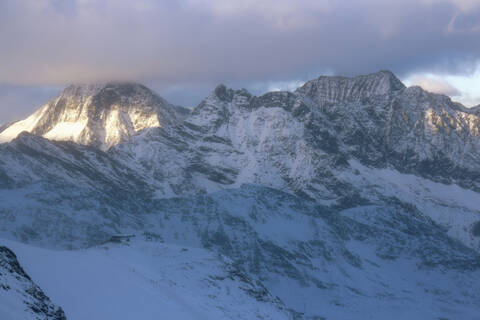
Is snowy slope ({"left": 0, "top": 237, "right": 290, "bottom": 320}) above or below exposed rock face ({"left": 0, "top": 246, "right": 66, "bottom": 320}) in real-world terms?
below

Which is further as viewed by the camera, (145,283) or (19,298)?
(145,283)

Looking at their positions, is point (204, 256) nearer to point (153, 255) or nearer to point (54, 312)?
point (153, 255)

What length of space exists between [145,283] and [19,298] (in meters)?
58.2

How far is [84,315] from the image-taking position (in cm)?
7912

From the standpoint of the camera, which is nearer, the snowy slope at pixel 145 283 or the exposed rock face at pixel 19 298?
the exposed rock face at pixel 19 298

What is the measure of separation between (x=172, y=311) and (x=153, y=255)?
44671 mm

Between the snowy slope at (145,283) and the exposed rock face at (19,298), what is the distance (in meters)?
20.1

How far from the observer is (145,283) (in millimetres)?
109312

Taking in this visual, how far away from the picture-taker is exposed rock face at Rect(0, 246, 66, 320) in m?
48.9

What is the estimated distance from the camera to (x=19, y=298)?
2042 inches

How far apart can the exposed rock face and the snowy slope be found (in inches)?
791

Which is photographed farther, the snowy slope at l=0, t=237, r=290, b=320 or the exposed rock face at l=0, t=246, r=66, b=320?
the snowy slope at l=0, t=237, r=290, b=320

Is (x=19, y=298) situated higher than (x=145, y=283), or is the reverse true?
(x=19, y=298)

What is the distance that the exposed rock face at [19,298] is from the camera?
4894cm
